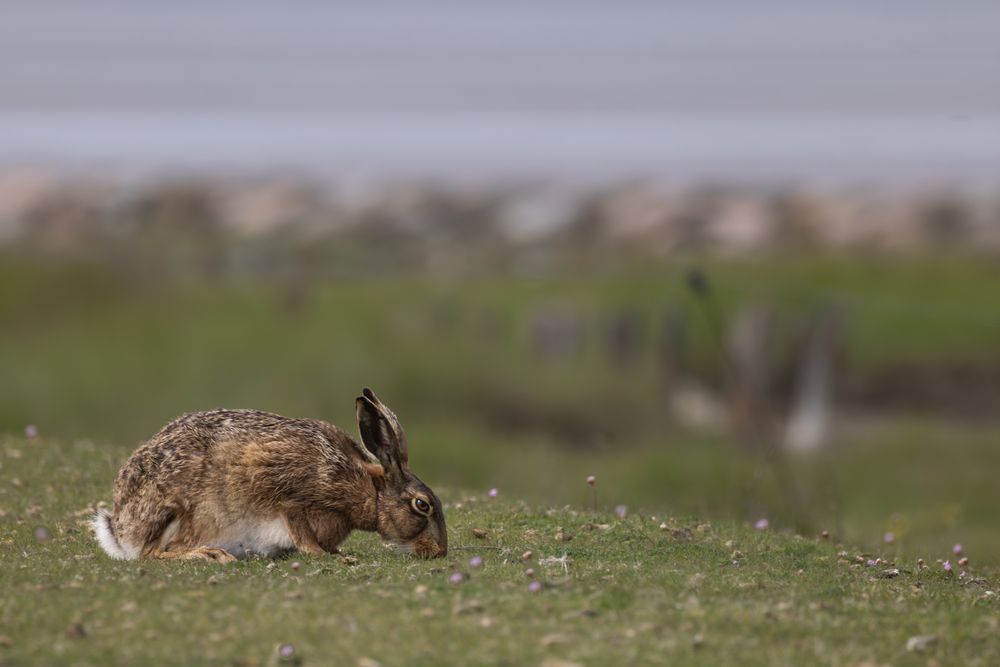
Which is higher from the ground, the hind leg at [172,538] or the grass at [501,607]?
the hind leg at [172,538]

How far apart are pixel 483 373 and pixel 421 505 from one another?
26.7 metres

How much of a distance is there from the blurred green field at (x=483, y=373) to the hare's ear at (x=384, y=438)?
14444 mm

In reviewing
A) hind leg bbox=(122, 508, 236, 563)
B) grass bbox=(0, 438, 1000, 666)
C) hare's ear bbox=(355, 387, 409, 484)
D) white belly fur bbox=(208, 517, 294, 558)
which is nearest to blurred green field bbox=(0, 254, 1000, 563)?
grass bbox=(0, 438, 1000, 666)

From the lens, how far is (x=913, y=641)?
382 inches

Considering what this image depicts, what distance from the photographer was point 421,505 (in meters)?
12.3

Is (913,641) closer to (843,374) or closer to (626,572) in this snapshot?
(626,572)

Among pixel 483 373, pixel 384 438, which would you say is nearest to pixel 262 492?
pixel 384 438

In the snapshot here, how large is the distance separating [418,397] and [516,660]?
2899 centimetres

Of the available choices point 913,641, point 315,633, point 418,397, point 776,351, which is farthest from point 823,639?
point 776,351

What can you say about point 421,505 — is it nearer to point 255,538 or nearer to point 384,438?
point 384,438

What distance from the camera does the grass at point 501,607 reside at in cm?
924

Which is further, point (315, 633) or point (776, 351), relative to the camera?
point (776, 351)

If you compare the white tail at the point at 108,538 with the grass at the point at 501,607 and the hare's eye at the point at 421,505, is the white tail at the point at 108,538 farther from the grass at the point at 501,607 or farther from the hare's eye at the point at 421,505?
the hare's eye at the point at 421,505

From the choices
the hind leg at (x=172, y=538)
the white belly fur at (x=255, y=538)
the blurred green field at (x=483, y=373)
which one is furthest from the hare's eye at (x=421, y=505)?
the blurred green field at (x=483, y=373)
